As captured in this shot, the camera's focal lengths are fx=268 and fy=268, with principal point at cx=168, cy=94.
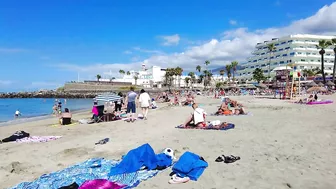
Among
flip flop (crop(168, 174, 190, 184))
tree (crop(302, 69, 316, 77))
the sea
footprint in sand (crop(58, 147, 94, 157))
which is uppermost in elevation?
tree (crop(302, 69, 316, 77))

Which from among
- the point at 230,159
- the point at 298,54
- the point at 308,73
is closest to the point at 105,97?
the point at 230,159

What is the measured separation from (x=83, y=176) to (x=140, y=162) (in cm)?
112

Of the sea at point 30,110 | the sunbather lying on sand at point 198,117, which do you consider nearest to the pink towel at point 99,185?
the sunbather lying on sand at point 198,117

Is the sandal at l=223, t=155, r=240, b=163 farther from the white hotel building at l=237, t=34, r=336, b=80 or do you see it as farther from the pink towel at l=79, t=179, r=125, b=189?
the white hotel building at l=237, t=34, r=336, b=80

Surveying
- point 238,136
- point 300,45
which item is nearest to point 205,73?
point 300,45

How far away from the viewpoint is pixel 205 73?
367 ft

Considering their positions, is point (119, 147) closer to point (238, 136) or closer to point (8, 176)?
point (8, 176)

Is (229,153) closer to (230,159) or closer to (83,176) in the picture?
(230,159)

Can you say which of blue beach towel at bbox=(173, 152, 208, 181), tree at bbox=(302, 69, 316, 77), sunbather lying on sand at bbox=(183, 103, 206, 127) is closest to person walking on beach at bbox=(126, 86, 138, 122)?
sunbather lying on sand at bbox=(183, 103, 206, 127)

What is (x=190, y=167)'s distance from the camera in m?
4.96

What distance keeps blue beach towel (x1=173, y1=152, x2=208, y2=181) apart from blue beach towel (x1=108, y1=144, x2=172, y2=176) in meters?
0.59

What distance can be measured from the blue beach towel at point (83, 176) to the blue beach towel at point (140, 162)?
15cm

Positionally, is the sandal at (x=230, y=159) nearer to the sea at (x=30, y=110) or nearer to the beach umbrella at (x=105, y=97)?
the beach umbrella at (x=105, y=97)

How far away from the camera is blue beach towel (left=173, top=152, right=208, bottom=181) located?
4.82m
